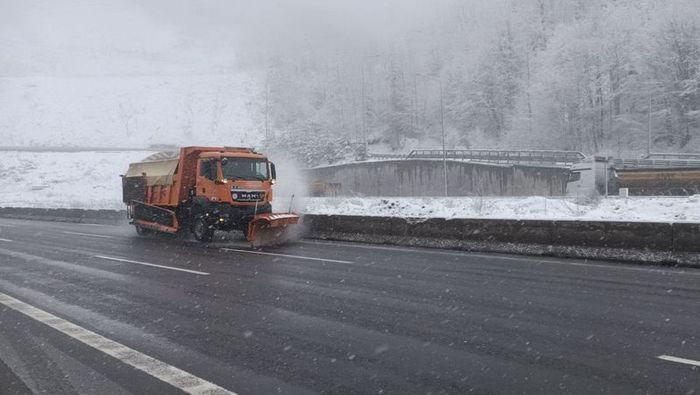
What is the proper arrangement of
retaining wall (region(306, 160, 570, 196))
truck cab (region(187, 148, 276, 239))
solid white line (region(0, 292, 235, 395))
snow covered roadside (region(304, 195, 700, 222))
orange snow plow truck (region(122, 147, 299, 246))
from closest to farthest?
1. solid white line (region(0, 292, 235, 395))
2. orange snow plow truck (region(122, 147, 299, 246))
3. truck cab (region(187, 148, 276, 239))
4. snow covered roadside (region(304, 195, 700, 222))
5. retaining wall (region(306, 160, 570, 196))

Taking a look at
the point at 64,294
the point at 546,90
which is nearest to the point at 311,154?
the point at 546,90

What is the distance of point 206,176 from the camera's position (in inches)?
712

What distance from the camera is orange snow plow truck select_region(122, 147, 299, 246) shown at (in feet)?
57.6

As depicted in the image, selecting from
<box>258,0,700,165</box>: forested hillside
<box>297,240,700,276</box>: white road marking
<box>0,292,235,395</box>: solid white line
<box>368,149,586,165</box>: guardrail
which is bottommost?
<box>297,240,700,276</box>: white road marking

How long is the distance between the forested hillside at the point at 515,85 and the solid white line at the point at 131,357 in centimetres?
4651

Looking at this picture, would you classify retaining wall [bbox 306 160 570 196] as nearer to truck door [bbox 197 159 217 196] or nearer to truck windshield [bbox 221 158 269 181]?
truck windshield [bbox 221 158 269 181]

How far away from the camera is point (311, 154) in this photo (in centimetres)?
7544

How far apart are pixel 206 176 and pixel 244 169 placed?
1125mm

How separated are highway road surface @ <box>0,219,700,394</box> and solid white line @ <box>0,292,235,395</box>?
0.07ft

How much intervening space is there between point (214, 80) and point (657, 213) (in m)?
108

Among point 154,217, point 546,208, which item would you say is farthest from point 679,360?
point 546,208

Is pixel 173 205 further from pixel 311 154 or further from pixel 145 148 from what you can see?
pixel 145 148

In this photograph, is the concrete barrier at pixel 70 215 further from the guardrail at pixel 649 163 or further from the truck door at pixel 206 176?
the guardrail at pixel 649 163

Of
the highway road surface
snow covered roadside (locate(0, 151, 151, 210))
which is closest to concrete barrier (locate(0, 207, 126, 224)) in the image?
snow covered roadside (locate(0, 151, 151, 210))
